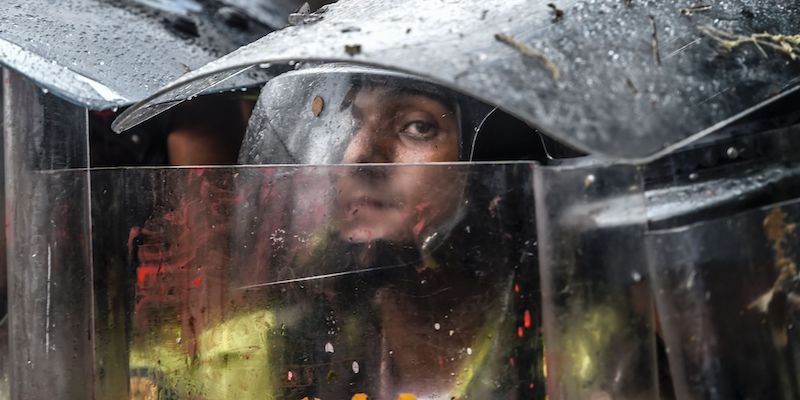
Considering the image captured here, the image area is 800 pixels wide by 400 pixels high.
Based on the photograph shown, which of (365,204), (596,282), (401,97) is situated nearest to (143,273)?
(365,204)

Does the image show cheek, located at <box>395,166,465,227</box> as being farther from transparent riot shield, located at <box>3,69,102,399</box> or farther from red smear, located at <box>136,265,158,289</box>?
transparent riot shield, located at <box>3,69,102,399</box>

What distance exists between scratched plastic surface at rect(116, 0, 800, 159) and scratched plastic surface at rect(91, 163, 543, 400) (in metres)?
0.13

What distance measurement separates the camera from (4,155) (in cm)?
127

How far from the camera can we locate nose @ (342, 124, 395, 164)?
1.19m

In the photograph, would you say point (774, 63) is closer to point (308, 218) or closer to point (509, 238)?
point (509, 238)

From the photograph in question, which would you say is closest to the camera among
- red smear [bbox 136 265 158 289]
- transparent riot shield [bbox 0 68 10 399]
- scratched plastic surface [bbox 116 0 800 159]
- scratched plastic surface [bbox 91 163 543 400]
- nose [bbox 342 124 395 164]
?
scratched plastic surface [bbox 116 0 800 159]

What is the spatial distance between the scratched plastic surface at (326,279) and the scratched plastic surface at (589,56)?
0.13 m

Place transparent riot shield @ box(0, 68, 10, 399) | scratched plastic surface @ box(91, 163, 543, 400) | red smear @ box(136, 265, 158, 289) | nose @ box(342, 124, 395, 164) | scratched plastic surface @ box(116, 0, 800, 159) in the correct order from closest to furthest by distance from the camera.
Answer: scratched plastic surface @ box(116, 0, 800, 159), scratched plastic surface @ box(91, 163, 543, 400), red smear @ box(136, 265, 158, 289), nose @ box(342, 124, 395, 164), transparent riot shield @ box(0, 68, 10, 399)

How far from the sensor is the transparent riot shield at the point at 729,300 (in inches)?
33.1

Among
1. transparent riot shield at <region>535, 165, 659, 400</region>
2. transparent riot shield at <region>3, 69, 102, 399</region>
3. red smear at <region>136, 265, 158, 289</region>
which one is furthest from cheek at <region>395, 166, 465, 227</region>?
transparent riot shield at <region>3, 69, 102, 399</region>

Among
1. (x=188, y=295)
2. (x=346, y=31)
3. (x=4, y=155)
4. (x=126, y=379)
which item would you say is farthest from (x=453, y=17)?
(x=4, y=155)

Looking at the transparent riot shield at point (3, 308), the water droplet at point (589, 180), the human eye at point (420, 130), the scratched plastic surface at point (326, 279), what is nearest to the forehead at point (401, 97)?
the human eye at point (420, 130)

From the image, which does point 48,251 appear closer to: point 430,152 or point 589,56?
point 430,152

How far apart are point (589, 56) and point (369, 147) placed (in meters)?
0.43
